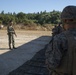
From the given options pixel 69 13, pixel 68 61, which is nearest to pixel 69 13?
pixel 69 13

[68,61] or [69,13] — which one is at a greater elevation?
[69,13]

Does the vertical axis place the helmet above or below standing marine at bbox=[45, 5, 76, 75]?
above

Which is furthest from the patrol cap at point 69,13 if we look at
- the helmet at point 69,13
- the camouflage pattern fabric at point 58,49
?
the camouflage pattern fabric at point 58,49

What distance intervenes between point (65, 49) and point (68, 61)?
0.13 meters

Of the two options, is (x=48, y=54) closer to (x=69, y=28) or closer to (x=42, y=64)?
(x=69, y=28)

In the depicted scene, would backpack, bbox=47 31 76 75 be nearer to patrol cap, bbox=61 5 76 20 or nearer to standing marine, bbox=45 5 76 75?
standing marine, bbox=45 5 76 75

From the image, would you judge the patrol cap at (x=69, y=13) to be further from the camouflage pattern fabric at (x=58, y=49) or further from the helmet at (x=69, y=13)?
the camouflage pattern fabric at (x=58, y=49)

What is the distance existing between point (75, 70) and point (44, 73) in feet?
15.1

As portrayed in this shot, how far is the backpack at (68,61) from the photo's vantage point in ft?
9.38

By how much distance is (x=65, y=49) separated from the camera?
289cm

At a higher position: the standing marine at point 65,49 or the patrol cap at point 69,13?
the patrol cap at point 69,13

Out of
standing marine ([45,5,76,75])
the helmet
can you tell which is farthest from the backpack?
the helmet

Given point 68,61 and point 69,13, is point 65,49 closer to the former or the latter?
point 68,61

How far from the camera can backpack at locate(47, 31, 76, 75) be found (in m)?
2.86
